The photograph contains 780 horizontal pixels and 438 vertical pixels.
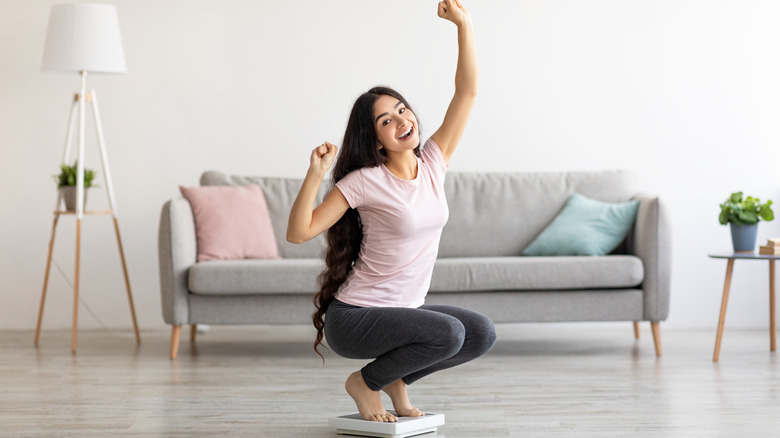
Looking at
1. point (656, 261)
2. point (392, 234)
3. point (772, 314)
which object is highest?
point (392, 234)

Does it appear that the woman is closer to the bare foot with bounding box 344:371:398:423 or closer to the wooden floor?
the bare foot with bounding box 344:371:398:423

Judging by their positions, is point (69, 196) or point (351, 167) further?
point (69, 196)

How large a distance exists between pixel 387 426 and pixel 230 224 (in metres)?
1.87

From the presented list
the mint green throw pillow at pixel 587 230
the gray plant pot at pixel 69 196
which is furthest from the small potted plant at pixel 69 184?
the mint green throw pillow at pixel 587 230

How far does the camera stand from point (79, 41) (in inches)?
156

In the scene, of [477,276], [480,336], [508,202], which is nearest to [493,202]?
[508,202]

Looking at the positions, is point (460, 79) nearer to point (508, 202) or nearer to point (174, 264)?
point (174, 264)

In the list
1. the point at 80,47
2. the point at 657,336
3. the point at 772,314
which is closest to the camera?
the point at 657,336

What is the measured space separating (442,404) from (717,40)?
2834mm

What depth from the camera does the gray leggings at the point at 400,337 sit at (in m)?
2.10

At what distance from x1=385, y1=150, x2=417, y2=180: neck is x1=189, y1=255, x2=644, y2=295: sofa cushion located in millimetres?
1351

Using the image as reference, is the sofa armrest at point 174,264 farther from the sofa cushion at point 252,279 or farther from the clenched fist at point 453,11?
the clenched fist at point 453,11

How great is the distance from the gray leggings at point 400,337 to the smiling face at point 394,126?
42 cm

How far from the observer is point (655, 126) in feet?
14.8
